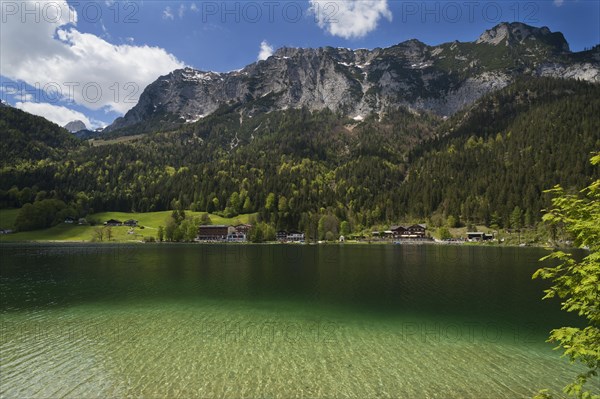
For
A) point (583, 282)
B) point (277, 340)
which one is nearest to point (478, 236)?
point (277, 340)

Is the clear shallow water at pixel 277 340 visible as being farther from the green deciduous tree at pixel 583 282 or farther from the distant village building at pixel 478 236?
the distant village building at pixel 478 236

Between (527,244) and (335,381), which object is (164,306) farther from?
(527,244)

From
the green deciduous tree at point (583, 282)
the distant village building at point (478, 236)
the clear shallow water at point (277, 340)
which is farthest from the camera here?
the distant village building at point (478, 236)

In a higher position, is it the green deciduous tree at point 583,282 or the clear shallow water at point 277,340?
the green deciduous tree at point 583,282

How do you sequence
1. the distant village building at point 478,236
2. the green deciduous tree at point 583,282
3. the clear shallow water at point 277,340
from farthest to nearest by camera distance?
the distant village building at point 478,236, the clear shallow water at point 277,340, the green deciduous tree at point 583,282

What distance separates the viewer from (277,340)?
81.6ft

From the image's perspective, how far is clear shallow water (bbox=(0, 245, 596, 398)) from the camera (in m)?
17.7

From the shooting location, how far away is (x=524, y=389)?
17.6 metres

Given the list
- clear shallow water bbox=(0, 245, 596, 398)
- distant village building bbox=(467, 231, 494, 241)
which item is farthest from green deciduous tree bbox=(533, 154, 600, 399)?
distant village building bbox=(467, 231, 494, 241)

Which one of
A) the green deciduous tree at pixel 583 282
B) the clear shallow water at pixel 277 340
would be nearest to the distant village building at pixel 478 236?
the clear shallow water at pixel 277 340

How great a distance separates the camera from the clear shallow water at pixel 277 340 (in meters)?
17.7

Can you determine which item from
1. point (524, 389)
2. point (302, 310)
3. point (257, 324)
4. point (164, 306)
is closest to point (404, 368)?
point (524, 389)

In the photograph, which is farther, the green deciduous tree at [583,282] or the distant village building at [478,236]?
the distant village building at [478,236]

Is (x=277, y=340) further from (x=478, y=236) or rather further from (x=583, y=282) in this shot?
(x=478, y=236)
